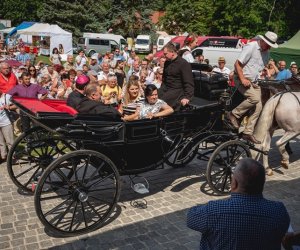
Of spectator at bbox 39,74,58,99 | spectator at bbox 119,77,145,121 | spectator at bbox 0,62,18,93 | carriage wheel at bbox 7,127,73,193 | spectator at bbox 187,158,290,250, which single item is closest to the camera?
spectator at bbox 187,158,290,250

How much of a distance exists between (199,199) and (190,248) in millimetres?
1359

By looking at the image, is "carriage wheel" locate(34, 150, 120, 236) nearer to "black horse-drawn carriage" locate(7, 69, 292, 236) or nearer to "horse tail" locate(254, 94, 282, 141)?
"black horse-drawn carriage" locate(7, 69, 292, 236)

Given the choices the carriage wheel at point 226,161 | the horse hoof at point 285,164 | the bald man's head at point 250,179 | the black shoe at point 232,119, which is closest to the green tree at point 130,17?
the black shoe at point 232,119

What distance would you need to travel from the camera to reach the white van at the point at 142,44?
138 feet

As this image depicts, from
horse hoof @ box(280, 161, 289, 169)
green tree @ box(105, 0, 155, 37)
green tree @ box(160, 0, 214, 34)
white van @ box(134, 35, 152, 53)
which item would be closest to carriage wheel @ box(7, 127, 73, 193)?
horse hoof @ box(280, 161, 289, 169)

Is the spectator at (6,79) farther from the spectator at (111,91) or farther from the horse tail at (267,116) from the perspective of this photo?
the horse tail at (267,116)

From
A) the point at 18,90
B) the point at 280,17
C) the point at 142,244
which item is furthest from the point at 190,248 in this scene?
the point at 280,17

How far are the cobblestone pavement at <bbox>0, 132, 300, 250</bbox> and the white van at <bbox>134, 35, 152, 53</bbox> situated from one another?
1449 inches

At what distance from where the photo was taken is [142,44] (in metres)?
42.3

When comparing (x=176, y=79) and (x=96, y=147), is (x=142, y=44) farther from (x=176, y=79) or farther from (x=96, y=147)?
(x=96, y=147)

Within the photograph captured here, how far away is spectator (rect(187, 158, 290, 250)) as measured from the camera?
2.18 meters

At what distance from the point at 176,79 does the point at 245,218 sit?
383 cm

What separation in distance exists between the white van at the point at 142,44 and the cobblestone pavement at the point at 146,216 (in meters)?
36.8

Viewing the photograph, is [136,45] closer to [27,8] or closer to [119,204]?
[27,8]
